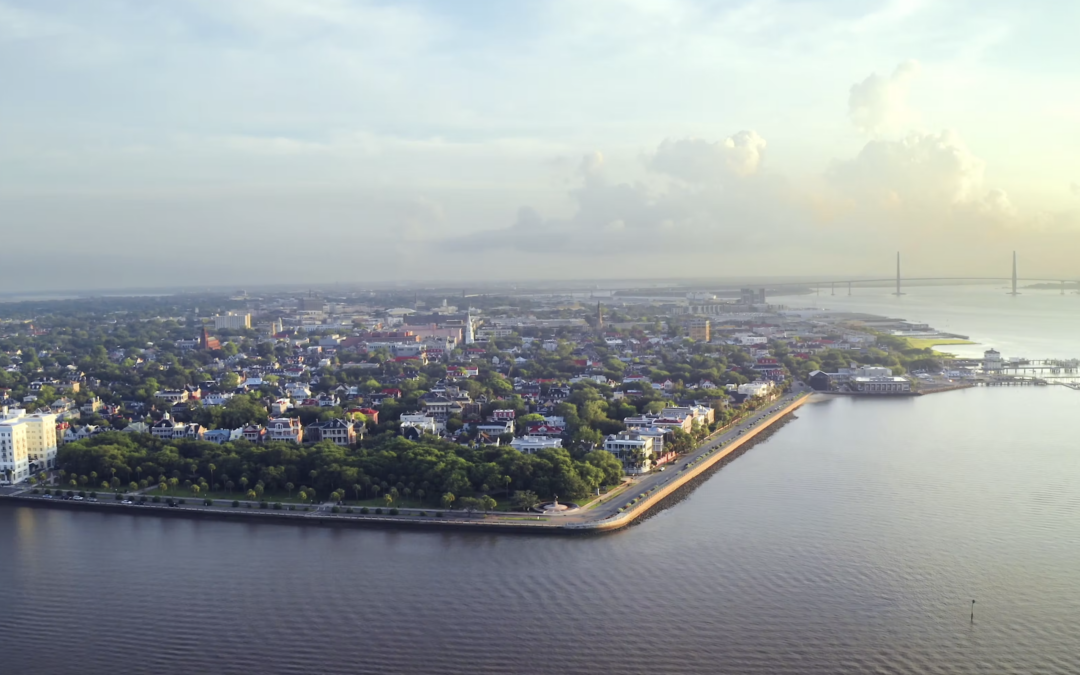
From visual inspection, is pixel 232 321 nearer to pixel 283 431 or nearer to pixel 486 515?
pixel 283 431

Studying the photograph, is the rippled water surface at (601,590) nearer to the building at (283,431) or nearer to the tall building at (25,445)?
the tall building at (25,445)

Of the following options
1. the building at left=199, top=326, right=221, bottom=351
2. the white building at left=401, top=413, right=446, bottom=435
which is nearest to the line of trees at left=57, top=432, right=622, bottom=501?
the white building at left=401, top=413, right=446, bottom=435

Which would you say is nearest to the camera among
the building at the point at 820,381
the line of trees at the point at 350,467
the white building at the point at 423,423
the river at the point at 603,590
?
the river at the point at 603,590

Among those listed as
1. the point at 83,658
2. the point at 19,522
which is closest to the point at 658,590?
the point at 83,658

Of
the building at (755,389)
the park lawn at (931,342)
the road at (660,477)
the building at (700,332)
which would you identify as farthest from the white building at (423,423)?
the park lawn at (931,342)

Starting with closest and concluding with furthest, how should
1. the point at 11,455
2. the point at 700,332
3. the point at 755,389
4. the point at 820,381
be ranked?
1. the point at 11,455
2. the point at 755,389
3. the point at 820,381
4. the point at 700,332

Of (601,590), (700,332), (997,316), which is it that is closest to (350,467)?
(601,590)
